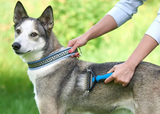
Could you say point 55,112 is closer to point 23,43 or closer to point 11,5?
point 23,43

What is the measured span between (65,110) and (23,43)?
918 millimetres

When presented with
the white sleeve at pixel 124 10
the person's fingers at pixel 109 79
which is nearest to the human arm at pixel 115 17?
the white sleeve at pixel 124 10

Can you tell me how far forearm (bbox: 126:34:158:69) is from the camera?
2807mm

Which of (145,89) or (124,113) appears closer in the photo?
(145,89)

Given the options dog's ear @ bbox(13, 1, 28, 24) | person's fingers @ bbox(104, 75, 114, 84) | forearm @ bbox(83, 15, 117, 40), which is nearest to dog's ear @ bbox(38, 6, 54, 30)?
dog's ear @ bbox(13, 1, 28, 24)

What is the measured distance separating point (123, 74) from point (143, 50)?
1.05 feet

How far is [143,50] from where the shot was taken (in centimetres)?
281

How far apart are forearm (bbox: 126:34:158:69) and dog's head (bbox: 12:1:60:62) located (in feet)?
3.66

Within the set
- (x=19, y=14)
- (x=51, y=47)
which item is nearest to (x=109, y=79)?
(x=51, y=47)

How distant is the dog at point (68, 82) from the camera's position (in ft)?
9.34

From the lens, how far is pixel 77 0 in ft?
23.0

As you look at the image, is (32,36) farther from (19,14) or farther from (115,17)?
(115,17)

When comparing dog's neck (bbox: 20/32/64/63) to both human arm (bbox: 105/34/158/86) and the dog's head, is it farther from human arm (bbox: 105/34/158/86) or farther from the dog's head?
human arm (bbox: 105/34/158/86)

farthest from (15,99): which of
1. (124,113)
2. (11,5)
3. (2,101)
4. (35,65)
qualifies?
(11,5)
